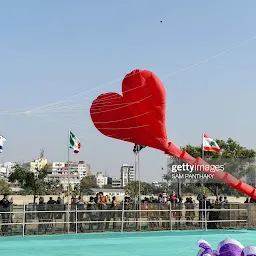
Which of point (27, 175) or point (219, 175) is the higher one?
point (27, 175)

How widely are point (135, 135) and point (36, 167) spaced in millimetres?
42302

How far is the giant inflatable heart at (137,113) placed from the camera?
9.69 meters

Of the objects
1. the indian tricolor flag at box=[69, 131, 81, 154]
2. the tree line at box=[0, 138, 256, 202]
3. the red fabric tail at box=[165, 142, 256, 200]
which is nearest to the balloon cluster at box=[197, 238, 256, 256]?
the red fabric tail at box=[165, 142, 256, 200]

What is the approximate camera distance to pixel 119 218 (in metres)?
19.5

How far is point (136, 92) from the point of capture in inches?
400

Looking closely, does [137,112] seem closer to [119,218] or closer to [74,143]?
[119,218]

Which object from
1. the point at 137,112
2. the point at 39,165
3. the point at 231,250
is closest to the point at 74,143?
the point at 137,112

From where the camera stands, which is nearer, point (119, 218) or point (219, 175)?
point (219, 175)

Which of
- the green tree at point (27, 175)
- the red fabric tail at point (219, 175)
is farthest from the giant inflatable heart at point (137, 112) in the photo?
the green tree at point (27, 175)

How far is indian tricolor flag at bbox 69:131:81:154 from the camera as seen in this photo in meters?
23.5

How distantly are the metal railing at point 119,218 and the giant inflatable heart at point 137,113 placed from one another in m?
8.34

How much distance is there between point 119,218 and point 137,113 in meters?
10.2

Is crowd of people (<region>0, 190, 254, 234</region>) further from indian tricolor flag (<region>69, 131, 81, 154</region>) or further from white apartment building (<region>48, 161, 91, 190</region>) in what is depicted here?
white apartment building (<region>48, 161, 91, 190</region>)

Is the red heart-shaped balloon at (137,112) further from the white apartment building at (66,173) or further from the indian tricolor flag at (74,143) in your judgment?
the white apartment building at (66,173)
